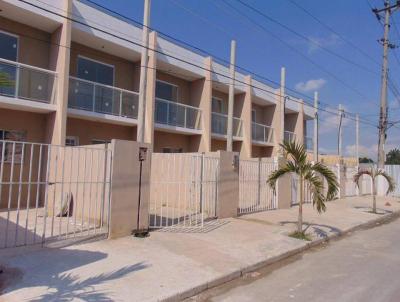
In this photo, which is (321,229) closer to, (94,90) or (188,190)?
(188,190)

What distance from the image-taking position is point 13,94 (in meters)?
12.5

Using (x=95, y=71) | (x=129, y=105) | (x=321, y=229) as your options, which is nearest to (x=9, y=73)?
(x=95, y=71)

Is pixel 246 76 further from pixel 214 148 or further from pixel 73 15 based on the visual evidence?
pixel 73 15

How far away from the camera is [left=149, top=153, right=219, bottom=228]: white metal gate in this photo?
11062 mm

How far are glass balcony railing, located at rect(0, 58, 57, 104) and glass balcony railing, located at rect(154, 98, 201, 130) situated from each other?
18.2 feet

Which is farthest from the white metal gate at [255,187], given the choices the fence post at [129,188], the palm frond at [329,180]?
the fence post at [129,188]

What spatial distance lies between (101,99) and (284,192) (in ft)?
28.4

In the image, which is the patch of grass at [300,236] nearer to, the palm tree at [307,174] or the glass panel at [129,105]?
the palm tree at [307,174]

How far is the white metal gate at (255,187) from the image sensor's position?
13.9m

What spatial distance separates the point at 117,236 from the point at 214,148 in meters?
15.6

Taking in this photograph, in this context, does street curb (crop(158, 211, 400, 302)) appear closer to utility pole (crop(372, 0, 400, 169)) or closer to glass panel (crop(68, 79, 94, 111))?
glass panel (crop(68, 79, 94, 111))

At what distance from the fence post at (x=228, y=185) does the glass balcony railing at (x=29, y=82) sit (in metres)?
6.68

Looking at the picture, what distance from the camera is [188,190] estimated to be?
1273 cm

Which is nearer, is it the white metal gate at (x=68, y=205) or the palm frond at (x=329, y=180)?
the white metal gate at (x=68, y=205)
